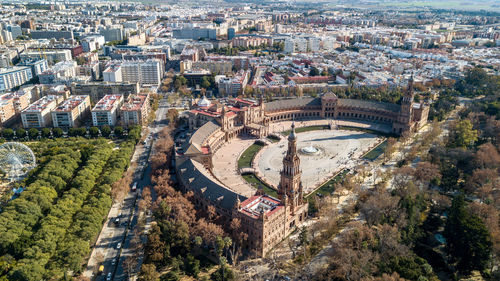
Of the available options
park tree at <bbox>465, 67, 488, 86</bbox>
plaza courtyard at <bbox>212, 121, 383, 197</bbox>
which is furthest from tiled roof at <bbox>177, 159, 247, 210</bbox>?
park tree at <bbox>465, 67, 488, 86</bbox>

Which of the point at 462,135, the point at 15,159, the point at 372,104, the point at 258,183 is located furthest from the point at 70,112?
the point at 462,135

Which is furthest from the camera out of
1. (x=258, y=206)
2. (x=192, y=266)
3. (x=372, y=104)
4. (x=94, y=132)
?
(x=372, y=104)

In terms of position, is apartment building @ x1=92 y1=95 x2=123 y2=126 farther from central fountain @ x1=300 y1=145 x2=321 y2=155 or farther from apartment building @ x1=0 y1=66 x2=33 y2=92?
central fountain @ x1=300 y1=145 x2=321 y2=155

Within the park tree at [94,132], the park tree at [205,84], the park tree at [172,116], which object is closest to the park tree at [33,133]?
the park tree at [94,132]

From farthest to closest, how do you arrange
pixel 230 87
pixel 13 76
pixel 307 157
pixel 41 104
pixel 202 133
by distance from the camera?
pixel 230 87
pixel 13 76
pixel 41 104
pixel 307 157
pixel 202 133

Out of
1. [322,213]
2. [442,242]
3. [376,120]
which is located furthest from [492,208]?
[376,120]

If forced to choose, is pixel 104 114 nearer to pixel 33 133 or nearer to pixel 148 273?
pixel 33 133
